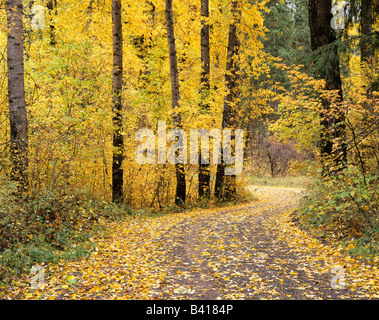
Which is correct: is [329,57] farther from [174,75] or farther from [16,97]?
[16,97]

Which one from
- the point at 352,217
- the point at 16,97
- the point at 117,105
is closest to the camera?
the point at 352,217

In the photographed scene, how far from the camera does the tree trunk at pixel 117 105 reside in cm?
1187

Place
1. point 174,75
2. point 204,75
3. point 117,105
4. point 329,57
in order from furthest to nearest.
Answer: point 204,75 → point 174,75 → point 117,105 → point 329,57

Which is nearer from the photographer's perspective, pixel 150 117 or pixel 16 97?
pixel 16 97

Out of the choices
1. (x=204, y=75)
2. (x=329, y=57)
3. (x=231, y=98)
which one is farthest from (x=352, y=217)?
(x=231, y=98)

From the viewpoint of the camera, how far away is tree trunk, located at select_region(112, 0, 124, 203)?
11867 mm

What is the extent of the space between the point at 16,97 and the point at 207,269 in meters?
6.00

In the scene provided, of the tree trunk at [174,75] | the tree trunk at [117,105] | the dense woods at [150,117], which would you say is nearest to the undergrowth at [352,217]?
the dense woods at [150,117]

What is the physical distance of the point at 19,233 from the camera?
6.82 metres

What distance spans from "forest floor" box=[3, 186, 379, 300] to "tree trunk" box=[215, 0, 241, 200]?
7130 millimetres

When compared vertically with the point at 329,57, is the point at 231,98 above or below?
below

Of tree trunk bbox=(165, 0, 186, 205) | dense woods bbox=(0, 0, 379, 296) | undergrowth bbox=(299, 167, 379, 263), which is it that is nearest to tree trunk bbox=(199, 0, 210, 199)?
dense woods bbox=(0, 0, 379, 296)

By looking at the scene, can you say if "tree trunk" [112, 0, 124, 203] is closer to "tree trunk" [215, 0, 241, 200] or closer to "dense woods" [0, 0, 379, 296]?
"dense woods" [0, 0, 379, 296]

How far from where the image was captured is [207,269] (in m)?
6.49
